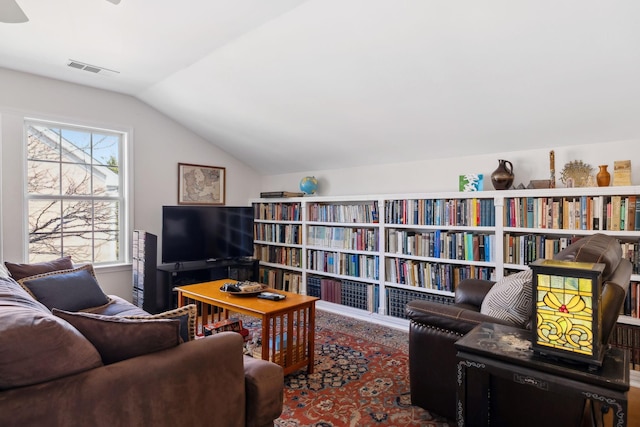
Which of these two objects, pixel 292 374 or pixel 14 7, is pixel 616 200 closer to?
pixel 292 374

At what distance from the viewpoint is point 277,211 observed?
198 inches

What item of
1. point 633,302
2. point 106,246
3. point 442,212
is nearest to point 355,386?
point 442,212

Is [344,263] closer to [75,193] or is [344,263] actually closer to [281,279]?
[281,279]

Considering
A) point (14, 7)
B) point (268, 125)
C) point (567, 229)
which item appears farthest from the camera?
point (268, 125)

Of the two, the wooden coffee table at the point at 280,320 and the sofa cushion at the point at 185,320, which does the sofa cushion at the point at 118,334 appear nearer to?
the sofa cushion at the point at 185,320

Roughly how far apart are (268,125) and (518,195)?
2.60m

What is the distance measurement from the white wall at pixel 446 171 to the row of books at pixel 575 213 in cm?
26

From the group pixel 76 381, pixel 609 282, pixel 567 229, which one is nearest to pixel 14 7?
pixel 76 381

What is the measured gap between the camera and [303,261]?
15.3ft

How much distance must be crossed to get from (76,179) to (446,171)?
3.96 metres

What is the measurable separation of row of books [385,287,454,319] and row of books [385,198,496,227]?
703 millimetres

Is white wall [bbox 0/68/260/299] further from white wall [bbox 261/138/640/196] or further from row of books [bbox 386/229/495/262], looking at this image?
row of books [bbox 386/229/495/262]

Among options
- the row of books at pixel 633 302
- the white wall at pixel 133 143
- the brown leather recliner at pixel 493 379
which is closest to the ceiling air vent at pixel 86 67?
the white wall at pixel 133 143

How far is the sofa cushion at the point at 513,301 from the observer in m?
1.85
